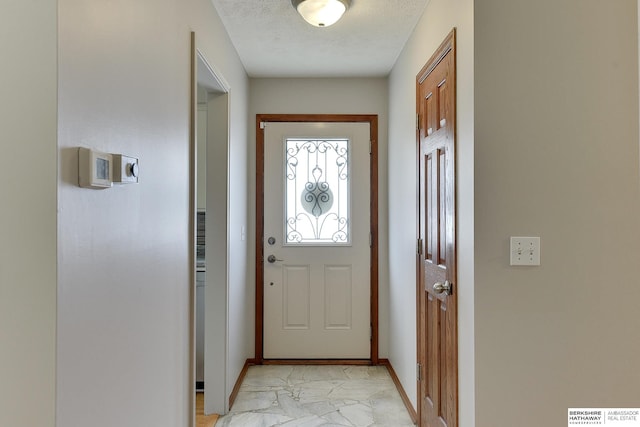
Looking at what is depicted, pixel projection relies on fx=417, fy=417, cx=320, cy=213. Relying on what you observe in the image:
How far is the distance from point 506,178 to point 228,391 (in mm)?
2153

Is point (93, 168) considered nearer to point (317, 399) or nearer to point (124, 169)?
point (124, 169)

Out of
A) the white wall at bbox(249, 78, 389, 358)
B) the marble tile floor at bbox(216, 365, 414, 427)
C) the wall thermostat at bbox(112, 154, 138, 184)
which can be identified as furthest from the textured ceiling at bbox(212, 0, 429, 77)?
the marble tile floor at bbox(216, 365, 414, 427)

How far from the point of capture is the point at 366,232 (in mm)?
3588

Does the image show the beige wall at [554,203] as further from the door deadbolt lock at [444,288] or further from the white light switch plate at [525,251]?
the door deadbolt lock at [444,288]

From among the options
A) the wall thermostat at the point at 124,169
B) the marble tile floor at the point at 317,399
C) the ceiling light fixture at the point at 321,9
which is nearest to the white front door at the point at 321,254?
the marble tile floor at the point at 317,399

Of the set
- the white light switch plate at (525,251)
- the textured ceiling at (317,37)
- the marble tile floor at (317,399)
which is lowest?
the marble tile floor at (317,399)

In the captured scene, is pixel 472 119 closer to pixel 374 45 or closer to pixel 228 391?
pixel 374 45

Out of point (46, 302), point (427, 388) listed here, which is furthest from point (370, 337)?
point (46, 302)

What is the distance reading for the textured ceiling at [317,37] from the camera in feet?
7.80

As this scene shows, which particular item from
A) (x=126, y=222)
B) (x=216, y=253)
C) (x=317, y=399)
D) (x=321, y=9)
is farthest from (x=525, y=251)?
(x=317, y=399)

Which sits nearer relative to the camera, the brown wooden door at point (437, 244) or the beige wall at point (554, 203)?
the beige wall at point (554, 203)

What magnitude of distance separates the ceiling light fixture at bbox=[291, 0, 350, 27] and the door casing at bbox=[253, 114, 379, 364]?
4.33ft

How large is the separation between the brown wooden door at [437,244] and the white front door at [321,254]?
1133 millimetres

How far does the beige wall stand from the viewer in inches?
62.4
